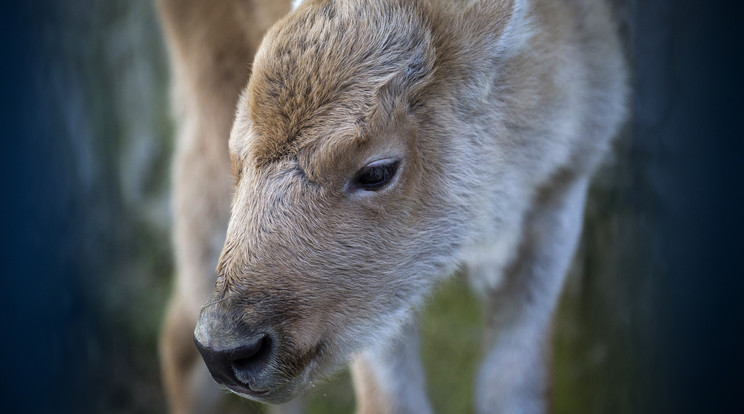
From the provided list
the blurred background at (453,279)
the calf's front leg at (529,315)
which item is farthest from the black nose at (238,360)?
the calf's front leg at (529,315)

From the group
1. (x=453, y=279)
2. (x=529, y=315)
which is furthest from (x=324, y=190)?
(x=529, y=315)

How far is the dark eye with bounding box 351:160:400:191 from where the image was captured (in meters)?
2.24

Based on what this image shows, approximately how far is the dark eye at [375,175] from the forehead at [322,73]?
0.11 m

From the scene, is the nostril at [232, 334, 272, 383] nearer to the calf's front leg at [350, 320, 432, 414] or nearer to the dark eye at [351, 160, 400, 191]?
the dark eye at [351, 160, 400, 191]

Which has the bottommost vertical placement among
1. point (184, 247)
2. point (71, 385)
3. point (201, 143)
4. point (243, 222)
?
point (71, 385)

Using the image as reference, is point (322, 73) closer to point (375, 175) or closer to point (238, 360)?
point (375, 175)

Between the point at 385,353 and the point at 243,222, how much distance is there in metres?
1.10

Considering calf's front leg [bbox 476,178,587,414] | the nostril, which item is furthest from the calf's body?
calf's front leg [bbox 476,178,587,414]

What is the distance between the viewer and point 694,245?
10.3 ft

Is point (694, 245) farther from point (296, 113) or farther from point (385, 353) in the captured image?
point (296, 113)

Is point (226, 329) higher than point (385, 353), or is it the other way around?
point (226, 329)

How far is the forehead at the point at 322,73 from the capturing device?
2.21m

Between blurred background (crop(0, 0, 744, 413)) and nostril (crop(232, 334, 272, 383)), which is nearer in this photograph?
nostril (crop(232, 334, 272, 383))

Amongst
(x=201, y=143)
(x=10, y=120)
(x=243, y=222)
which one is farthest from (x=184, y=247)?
(x=243, y=222)
